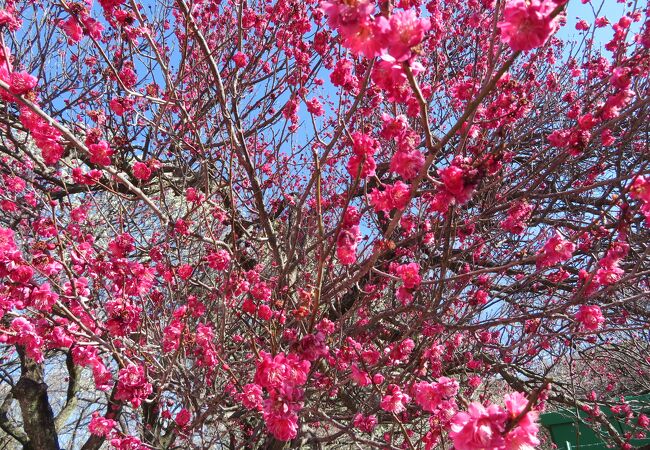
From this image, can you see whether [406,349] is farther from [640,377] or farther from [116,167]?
[640,377]

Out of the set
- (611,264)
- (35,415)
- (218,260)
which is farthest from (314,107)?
(35,415)

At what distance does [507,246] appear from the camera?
17.6 feet

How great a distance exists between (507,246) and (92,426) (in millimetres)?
4691

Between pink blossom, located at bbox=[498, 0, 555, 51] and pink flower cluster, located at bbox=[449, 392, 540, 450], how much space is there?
3.20ft

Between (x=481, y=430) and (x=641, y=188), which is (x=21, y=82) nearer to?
(x=481, y=430)

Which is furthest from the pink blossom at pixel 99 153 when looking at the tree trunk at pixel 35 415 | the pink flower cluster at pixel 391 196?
the tree trunk at pixel 35 415

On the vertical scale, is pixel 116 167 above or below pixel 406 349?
above

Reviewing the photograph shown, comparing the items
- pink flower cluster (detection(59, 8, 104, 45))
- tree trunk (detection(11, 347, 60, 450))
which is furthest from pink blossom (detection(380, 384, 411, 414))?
tree trunk (detection(11, 347, 60, 450))

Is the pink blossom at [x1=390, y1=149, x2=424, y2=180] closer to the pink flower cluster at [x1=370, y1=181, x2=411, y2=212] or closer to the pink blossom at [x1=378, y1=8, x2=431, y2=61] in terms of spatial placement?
the pink flower cluster at [x1=370, y1=181, x2=411, y2=212]

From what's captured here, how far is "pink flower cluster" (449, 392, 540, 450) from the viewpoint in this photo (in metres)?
1.10

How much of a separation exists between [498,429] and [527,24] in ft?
3.68

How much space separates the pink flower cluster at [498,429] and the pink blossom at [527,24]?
97 cm

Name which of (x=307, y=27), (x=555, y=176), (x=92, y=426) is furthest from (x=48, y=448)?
(x=555, y=176)

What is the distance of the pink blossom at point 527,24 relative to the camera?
1174 mm
